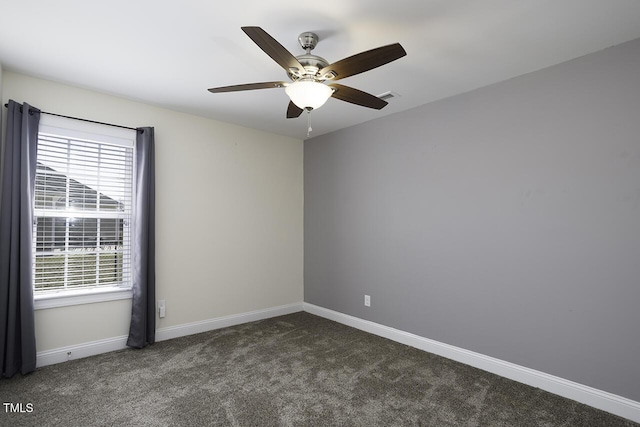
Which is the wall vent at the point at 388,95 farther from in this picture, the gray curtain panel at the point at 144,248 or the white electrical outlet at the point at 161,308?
the white electrical outlet at the point at 161,308

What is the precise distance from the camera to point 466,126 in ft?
9.89

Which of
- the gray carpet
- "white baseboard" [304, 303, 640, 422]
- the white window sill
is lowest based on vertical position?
the gray carpet

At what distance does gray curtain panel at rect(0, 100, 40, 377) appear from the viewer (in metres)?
2.53

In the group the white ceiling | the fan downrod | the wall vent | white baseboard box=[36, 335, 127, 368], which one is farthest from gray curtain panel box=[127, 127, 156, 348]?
the wall vent

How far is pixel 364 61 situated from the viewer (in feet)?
5.75

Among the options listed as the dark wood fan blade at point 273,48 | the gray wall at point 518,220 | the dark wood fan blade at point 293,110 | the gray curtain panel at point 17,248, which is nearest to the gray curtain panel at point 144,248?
the gray curtain panel at point 17,248

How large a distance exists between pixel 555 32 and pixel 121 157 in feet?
12.0

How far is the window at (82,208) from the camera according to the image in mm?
2850

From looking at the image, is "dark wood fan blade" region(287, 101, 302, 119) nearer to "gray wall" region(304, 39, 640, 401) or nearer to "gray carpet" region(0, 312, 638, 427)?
"gray wall" region(304, 39, 640, 401)

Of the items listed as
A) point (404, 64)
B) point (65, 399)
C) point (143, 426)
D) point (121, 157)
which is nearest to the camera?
point (143, 426)

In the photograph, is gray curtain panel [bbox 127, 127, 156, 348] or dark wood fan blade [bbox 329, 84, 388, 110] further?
gray curtain panel [bbox 127, 127, 156, 348]

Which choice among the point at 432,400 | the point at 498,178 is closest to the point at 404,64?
the point at 498,178

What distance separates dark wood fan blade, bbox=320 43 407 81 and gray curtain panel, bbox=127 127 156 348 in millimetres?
2174

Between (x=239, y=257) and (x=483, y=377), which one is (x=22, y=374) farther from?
(x=483, y=377)
